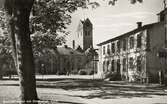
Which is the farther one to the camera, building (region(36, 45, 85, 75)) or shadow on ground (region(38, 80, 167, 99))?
building (region(36, 45, 85, 75))

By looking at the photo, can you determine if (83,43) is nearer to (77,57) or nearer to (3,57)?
(77,57)

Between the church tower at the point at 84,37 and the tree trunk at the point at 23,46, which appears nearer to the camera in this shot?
the tree trunk at the point at 23,46

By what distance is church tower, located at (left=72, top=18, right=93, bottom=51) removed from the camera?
121 metres

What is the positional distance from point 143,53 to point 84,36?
85842 mm

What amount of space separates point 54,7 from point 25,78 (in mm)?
14011

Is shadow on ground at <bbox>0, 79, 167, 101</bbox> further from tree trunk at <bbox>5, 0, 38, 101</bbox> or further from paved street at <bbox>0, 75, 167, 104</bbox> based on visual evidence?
tree trunk at <bbox>5, 0, 38, 101</bbox>

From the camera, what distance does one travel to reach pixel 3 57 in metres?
39.4

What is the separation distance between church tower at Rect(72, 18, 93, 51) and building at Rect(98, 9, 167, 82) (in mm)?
75525

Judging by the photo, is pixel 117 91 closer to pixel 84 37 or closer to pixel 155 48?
pixel 155 48

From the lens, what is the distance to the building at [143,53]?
114ft

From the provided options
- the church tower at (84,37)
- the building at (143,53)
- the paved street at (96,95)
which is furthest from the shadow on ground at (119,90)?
the church tower at (84,37)

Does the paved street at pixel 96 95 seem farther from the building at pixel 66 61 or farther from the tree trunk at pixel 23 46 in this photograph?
the building at pixel 66 61

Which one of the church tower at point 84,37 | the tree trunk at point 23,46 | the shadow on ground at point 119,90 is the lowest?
the shadow on ground at point 119,90

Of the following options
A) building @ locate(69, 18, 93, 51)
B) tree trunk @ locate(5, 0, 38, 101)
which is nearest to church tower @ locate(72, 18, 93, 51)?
building @ locate(69, 18, 93, 51)
